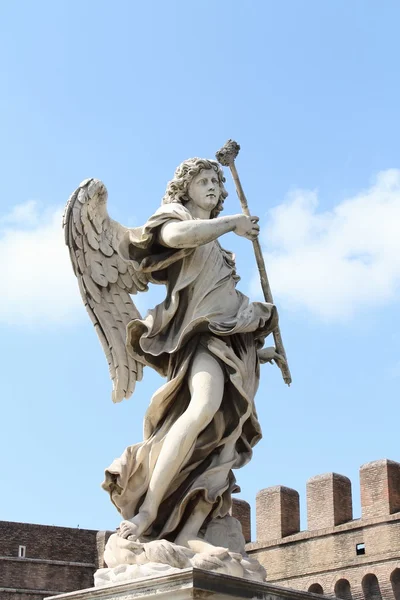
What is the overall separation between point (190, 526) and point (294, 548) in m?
19.0

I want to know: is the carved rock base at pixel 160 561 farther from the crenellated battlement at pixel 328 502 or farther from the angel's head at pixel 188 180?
the crenellated battlement at pixel 328 502

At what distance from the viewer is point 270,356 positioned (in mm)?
5750

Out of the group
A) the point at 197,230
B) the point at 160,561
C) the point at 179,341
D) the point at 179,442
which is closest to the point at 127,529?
the point at 160,561

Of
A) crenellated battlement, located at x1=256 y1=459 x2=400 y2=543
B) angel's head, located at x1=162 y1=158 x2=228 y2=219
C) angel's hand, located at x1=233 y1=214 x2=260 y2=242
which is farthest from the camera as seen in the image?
crenellated battlement, located at x1=256 y1=459 x2=400 y2=543

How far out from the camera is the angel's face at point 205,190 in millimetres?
5824

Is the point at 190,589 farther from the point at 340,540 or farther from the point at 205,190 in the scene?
the point at 340,540

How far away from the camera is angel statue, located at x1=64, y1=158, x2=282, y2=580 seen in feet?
17.4

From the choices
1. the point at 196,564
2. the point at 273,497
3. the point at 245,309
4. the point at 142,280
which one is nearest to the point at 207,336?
the point at 245,309

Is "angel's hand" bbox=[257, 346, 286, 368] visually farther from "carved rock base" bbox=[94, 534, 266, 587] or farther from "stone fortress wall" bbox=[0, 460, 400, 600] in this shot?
"stone fortress wall" bbox=[0, 460, 400, 600]

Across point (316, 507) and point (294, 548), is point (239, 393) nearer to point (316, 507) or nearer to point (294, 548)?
point (316, 507)

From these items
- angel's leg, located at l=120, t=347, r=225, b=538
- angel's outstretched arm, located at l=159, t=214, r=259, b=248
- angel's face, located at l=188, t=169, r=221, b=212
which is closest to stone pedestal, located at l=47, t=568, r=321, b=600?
angel's leg, located at l=120, t=347, r=225, b=538

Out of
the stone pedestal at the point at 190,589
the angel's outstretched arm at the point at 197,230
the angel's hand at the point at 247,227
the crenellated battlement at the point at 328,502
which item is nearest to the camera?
the stone pedestal at the point at 190,589

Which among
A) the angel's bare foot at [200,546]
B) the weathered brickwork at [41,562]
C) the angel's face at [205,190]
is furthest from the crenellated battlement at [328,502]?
the angel's bare foot at [200,546]

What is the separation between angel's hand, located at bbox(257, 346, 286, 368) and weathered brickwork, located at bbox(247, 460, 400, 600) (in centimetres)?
1528
